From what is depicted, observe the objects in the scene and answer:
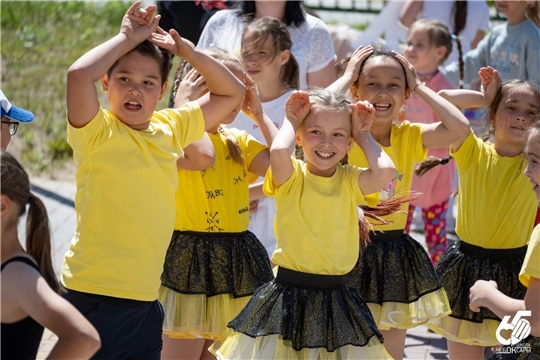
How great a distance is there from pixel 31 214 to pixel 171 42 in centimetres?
99

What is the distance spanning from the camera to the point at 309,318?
357cm

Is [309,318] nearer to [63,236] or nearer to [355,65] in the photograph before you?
[355,65]

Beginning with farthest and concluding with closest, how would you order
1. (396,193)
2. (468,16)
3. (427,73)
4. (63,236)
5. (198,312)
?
1. (468,16)
2. (63,236)
3. (427,73)
4. (396,193)
5. (198,312)

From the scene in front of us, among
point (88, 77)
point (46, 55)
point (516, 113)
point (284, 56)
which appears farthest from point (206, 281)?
point (46, 55)

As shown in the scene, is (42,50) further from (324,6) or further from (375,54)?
(375,54)

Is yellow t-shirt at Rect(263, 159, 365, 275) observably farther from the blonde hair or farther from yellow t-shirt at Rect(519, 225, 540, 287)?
yellow t-shirt at Rect(519, 225, 540, 287)

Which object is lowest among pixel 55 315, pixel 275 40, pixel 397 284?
pixel 397 284

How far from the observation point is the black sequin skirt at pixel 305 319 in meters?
3.54

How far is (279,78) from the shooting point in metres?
5.05

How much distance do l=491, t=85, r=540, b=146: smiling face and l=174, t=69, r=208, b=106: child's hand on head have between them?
1.47 m

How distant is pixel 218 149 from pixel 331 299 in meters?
0.92

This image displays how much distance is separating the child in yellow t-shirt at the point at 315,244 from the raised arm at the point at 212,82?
24 centimetres

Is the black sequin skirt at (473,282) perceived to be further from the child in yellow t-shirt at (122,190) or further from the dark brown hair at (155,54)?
the dark brown hair at (155,54)

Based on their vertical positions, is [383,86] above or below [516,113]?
above
